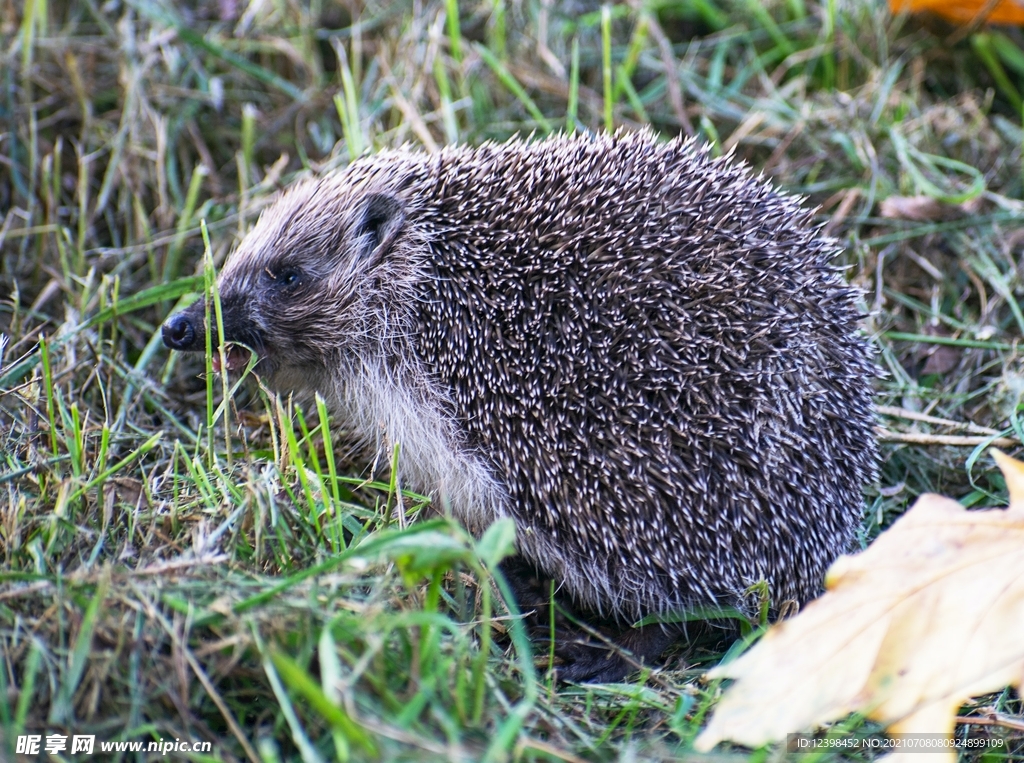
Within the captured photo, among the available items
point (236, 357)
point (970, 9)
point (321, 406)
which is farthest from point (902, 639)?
point (970, 9)

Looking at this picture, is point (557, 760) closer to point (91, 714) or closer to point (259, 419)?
point (91, 714)

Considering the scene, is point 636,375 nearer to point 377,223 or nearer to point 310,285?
point 377,223

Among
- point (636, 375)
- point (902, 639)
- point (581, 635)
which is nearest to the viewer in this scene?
point (902, 639)

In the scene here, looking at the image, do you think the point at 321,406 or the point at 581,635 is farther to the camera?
the point at 581,635

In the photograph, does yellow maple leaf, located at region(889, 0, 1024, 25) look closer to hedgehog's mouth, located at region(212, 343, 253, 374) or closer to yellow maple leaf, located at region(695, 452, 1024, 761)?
yellow maple leaf, located at region(695, 452, 1024, 761)

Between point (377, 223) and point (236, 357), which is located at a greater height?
point (377, 223)

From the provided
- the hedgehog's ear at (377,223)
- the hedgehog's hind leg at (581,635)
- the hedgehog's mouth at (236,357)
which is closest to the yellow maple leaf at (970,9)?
the hedgehog's ear at (377,223)

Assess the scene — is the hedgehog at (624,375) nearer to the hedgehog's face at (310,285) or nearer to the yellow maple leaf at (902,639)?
the hedgehog's face at (310,285)
